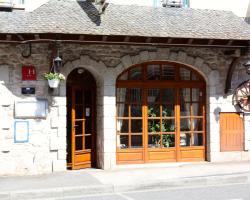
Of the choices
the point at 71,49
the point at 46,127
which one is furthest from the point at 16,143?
the point at 71,49

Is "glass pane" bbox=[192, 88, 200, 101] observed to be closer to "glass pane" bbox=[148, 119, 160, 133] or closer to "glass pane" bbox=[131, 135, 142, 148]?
"glass pane" bbox=[148, 119, 160, 133]

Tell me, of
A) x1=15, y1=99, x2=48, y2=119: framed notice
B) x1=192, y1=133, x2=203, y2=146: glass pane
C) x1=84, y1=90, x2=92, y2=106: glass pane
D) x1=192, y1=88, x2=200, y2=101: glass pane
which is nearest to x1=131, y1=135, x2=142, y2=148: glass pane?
x1=84, y1=90, x2=92, y2=106: glass pane

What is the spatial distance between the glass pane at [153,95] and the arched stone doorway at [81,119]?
1418 millimetres

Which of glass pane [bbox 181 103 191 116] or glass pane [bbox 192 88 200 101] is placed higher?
glass pane [bbox 192 88 200 101]

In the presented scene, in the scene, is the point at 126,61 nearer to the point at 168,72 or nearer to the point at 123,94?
the point at 123,94

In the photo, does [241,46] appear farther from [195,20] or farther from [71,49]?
[71,49]

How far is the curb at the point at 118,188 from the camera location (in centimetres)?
809

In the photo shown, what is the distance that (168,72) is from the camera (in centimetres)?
1154

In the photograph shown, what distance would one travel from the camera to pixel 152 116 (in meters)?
11.4

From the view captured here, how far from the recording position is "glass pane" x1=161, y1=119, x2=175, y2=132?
11.5 meters

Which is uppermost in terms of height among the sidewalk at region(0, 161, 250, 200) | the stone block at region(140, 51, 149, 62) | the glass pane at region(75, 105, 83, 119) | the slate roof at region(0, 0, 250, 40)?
the slate roof at region(0, 0, 250, 40)

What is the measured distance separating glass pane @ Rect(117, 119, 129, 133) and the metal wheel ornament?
118 inches

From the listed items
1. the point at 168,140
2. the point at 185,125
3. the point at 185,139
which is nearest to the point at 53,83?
the point at 168,140

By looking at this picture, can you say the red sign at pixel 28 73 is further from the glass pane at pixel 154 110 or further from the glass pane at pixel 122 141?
the glass pane at pixel 154 110
